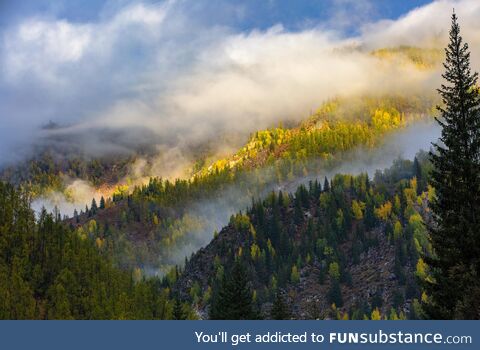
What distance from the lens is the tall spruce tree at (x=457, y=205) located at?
49188mm

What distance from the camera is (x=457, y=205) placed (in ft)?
172

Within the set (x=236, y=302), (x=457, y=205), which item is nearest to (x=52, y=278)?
(x=236, y=302)

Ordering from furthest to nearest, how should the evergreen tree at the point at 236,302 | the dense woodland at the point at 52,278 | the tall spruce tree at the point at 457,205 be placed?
the dense woodland at the point at 52,278, the evergreen tree at the point at 236,302, the tall spruce tree at the point at 457,205

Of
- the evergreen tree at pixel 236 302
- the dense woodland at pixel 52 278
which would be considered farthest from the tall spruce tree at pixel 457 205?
the dense woodland at pixel 52 278

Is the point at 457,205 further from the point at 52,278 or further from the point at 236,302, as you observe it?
the point at 52,278

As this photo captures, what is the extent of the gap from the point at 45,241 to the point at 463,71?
452ft

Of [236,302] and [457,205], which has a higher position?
[457,205]

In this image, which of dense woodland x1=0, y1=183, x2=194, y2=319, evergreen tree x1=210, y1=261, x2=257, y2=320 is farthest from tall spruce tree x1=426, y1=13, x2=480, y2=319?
dense woodland x1=0, y1=183, x2=194, y2=319

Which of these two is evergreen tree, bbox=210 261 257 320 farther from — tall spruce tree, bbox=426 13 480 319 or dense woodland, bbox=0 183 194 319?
tall spruce tree, bbox=426 13 480 319

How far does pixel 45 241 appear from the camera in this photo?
168750 mm

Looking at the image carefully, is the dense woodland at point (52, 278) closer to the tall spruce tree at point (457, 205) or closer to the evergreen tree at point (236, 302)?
the evergreen tree at point (236, 302)
